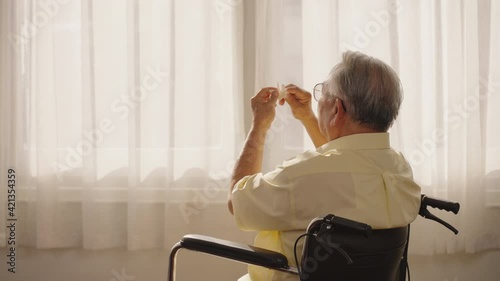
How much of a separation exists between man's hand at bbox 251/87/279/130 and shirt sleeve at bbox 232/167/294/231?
26 cm

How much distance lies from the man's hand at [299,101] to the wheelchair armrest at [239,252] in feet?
1.99

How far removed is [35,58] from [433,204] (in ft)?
6.05

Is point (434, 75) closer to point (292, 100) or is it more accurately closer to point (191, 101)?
point (292, 100)

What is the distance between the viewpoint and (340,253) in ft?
4.28

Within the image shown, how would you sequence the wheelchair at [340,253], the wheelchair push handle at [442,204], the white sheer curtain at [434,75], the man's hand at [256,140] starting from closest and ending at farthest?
the wheelchair at [340,253]
the wheelchair push handle at [442,204]
the man's hand at [256,140]
the white sheer curtain at [434,75]

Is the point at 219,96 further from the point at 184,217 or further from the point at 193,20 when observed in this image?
the point at 184,217

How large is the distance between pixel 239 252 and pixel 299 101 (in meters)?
0.67

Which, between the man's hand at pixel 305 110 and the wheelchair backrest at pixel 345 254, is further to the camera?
the man's hand at pixel 305 110

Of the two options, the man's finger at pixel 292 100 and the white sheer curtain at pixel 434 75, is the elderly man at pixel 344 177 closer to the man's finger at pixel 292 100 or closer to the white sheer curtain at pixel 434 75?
the man's finger at pixel 292 100

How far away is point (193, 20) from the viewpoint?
2471 mm

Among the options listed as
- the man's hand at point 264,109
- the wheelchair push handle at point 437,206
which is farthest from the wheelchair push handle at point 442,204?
the man's hand at point 264,109

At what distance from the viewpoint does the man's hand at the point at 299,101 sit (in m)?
1.88

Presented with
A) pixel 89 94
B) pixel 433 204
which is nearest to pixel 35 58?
pixel 89 94

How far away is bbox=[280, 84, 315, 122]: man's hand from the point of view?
6.16 feet
